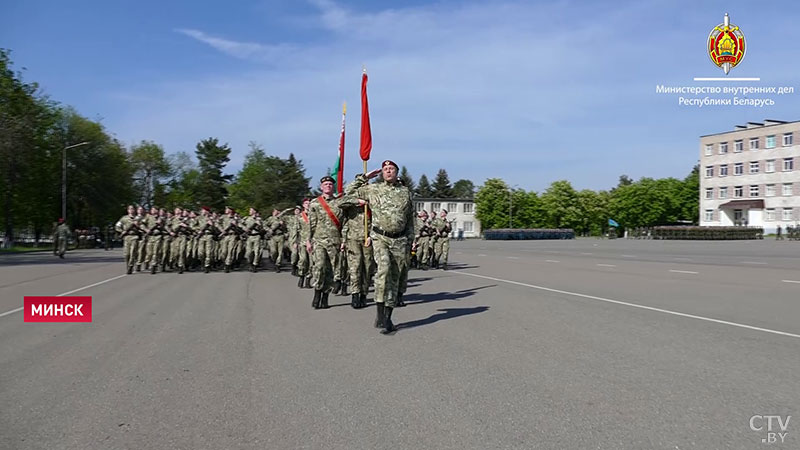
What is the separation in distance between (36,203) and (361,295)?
58.7 m

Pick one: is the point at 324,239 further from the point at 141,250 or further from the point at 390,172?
the point at 141,250

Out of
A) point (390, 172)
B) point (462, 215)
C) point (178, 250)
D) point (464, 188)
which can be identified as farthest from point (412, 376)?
point (464, 188)

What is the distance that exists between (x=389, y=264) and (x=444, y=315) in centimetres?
188

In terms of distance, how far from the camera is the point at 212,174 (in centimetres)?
10344

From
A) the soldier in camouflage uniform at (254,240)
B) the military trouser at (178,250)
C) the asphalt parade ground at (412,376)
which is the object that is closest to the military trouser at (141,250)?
the military trouser at (178,250)

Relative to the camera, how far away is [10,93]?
4972 centimetres

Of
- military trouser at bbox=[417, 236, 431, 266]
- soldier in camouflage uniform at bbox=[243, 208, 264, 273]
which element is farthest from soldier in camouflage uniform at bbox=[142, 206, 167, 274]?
military trouser at bbox=[417, 236, 431, 266]

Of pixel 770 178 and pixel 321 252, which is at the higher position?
pixel 770 178

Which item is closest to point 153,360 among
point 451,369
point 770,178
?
point 451,369

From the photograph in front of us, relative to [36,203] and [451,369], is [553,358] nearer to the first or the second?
[451,369]

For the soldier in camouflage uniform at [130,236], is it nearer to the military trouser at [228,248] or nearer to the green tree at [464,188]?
the military trouser at [228,248]

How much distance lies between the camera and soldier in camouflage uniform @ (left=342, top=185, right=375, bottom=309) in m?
10.8

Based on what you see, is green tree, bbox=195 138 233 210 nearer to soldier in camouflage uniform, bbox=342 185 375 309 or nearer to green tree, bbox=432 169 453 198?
green tree, bbox=432 169 453 198

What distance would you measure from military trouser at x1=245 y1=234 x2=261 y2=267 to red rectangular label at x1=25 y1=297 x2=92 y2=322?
26.9 ft
